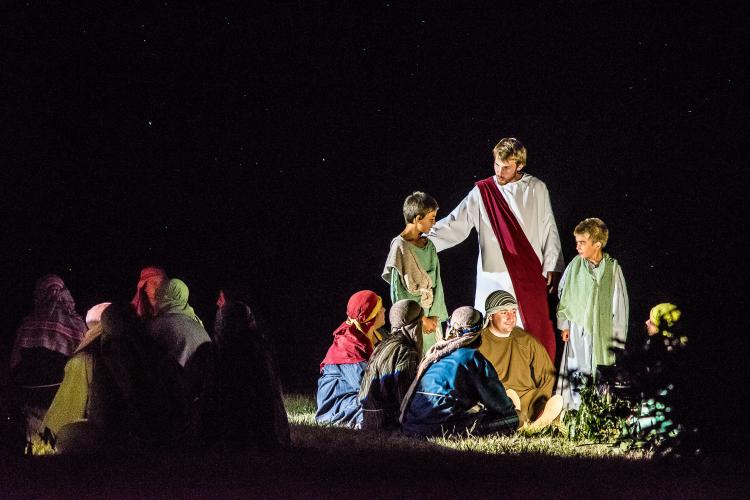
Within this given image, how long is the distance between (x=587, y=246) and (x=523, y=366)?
1035 mm

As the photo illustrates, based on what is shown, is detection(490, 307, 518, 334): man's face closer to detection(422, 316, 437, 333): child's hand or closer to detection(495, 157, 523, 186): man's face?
detection(422, 316, 437, 333): child's hand

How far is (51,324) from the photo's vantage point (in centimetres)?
814

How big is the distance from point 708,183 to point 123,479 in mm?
4524

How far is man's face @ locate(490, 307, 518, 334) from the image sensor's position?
26.4 feet

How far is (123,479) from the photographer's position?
5.96m

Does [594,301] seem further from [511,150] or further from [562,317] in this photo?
[511,150]

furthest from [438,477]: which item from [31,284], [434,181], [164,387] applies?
[31,284]

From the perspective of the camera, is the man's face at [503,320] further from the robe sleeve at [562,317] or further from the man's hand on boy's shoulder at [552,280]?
the man's hand on boy's shoulder at [552,280]

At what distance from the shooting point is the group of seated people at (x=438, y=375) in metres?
7.26

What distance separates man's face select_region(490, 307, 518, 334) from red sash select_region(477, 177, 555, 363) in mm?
693

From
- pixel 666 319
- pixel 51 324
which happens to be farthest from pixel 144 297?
pixel 666 319

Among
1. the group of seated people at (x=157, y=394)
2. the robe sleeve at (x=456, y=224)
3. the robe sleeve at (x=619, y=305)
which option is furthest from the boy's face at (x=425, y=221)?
the group of seated people at (x=157, y=394)

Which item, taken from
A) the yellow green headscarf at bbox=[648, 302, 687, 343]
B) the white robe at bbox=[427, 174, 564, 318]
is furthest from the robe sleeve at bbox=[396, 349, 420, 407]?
the yellow green headscarf at bbox=[648, 302, 687, 343]

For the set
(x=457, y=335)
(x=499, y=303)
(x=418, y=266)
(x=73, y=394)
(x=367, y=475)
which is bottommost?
(x=367, y=475)
